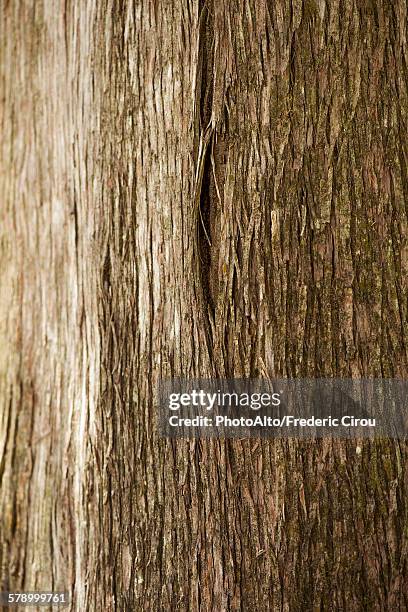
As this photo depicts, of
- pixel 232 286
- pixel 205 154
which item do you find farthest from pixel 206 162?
pixel 232 286

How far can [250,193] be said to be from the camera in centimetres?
160

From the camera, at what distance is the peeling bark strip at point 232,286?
1544 mm

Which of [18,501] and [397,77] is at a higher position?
[397,77]

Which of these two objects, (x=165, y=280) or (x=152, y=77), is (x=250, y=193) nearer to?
(x=165, y=280)

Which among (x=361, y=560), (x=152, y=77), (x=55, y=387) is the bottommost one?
(x=361, y=560)

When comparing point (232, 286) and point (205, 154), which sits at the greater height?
point (205, 154)

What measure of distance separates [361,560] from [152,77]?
56.5 inches

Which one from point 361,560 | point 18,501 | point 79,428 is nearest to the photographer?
point 361,560

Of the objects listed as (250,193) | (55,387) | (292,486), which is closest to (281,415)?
(292,486)

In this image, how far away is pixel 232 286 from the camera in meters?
1.62

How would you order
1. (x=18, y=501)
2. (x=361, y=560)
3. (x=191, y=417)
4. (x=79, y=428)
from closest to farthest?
1. (x=361, y=560)
2. (x=191, y=417)
3. (x=79, y=428)
4. (x=18, y=501)

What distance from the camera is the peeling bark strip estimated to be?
1.54m

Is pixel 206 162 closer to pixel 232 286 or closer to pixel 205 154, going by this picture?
pixel 205 154

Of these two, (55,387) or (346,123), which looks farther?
(55,387)
